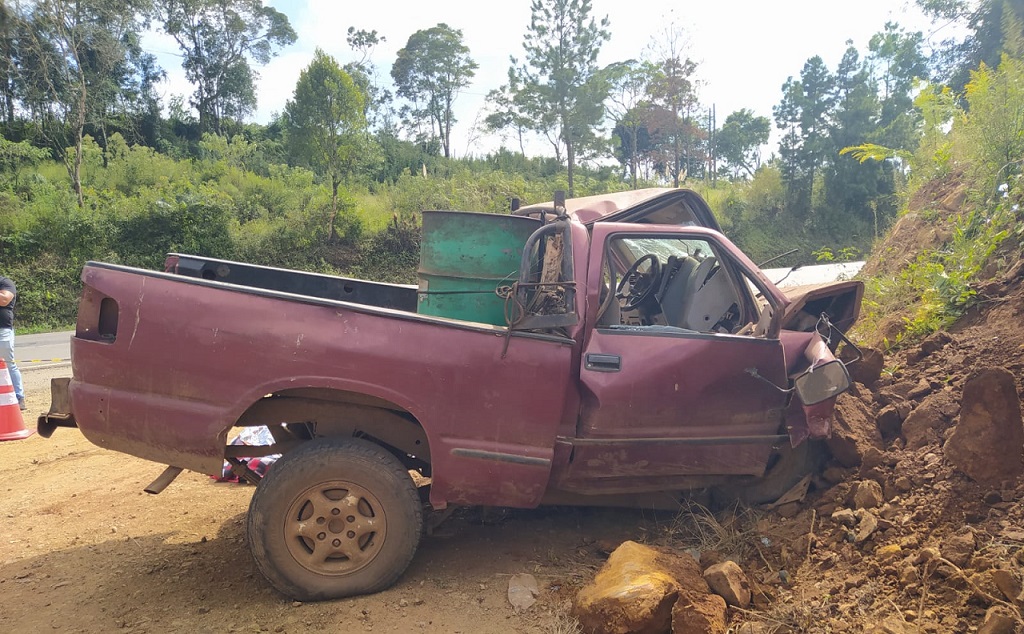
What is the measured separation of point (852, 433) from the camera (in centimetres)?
390

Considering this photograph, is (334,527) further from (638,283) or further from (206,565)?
(638,283)

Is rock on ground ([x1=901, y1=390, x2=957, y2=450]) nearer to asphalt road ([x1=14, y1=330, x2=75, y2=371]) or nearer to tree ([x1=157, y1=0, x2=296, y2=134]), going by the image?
asphalt road ([x1=14, y1=330, x2=75, y2=371])

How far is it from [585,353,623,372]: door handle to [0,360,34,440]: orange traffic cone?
515cm

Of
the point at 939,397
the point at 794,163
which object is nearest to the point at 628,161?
the point at 794,163

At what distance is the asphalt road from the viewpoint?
9.94 metres

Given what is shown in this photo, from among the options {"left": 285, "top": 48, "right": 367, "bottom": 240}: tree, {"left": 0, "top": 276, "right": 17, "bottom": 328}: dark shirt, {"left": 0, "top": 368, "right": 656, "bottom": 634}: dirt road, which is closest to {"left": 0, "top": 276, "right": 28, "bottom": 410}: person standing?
{"left": 0, "top": 276, "right": 17, "bottom": 328}: dark shirt

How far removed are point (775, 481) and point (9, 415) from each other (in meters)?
6.19

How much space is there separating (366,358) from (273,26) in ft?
122

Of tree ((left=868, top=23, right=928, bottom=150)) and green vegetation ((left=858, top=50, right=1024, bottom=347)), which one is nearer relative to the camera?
green vegetation ((left=858, top=50, right=1024, bottom=347))

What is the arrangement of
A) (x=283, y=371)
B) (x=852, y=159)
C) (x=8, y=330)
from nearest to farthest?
(x=283, y=371)
(x=8, y=330)
(x=852, y=159)

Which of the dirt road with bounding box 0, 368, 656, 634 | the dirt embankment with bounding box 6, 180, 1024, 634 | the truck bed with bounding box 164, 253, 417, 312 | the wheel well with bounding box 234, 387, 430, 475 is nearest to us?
the dirt embankment with bounding box 6, 180, 1024, 634

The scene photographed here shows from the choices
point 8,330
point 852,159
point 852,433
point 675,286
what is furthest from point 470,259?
point 852,159

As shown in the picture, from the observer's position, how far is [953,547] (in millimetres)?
2887

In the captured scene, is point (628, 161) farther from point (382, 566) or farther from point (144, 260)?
point (382, 566)
